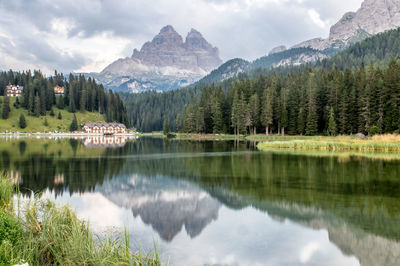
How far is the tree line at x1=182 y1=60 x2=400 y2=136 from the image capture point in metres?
85.4

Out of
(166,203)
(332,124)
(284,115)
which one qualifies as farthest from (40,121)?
(166,203)

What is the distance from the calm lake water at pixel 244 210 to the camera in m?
13.0

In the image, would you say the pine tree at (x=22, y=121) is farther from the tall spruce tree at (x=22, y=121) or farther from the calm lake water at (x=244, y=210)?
the calm lake water at (x=244, y=210)

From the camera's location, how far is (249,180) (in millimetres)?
28297

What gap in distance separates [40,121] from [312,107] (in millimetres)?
138483

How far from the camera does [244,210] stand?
62.6 feet

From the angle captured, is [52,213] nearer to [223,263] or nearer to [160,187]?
[223,263]

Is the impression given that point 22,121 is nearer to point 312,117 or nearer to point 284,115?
point 284,115

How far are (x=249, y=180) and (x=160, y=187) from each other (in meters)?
8.06

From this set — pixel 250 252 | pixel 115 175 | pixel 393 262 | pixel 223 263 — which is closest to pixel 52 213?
pixel 223 263

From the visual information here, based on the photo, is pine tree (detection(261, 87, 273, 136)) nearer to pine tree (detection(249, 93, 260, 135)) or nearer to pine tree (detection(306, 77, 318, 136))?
pine tree (detection(249, 93, 260, 135))

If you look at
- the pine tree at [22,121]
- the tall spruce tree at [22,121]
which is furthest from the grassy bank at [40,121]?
the pine tree at [22,121]

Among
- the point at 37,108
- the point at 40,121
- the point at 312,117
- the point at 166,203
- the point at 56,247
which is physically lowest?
the point at 166,203

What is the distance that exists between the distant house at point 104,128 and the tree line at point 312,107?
62826mm
